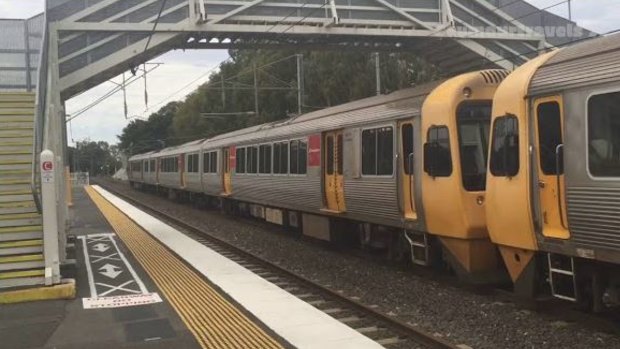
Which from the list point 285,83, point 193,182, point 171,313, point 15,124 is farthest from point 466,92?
point 285,83

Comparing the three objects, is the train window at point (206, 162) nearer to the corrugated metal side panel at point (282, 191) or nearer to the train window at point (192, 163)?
the train window at point (192, 163)

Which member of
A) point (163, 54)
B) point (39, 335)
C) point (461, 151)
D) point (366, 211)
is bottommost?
point (39, 335)

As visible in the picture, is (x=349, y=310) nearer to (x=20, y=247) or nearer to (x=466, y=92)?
(x=466, y=92)

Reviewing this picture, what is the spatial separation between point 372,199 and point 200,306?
163 inches

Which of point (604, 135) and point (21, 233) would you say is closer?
point (604, 135)

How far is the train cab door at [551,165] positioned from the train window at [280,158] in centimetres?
1012

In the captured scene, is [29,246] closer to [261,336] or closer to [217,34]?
[261,336]

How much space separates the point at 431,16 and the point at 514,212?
48.4ft

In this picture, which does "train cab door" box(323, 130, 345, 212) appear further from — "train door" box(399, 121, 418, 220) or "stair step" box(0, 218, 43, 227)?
"stair step" box(0, 218, 43, 227)

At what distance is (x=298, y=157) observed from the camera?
16359 millimetres

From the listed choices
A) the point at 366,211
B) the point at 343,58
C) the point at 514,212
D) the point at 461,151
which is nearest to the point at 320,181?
the point at 366,211

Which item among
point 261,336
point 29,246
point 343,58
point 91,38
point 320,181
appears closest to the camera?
point 261,336

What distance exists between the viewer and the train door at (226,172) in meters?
25.0

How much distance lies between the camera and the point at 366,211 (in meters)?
12.5
